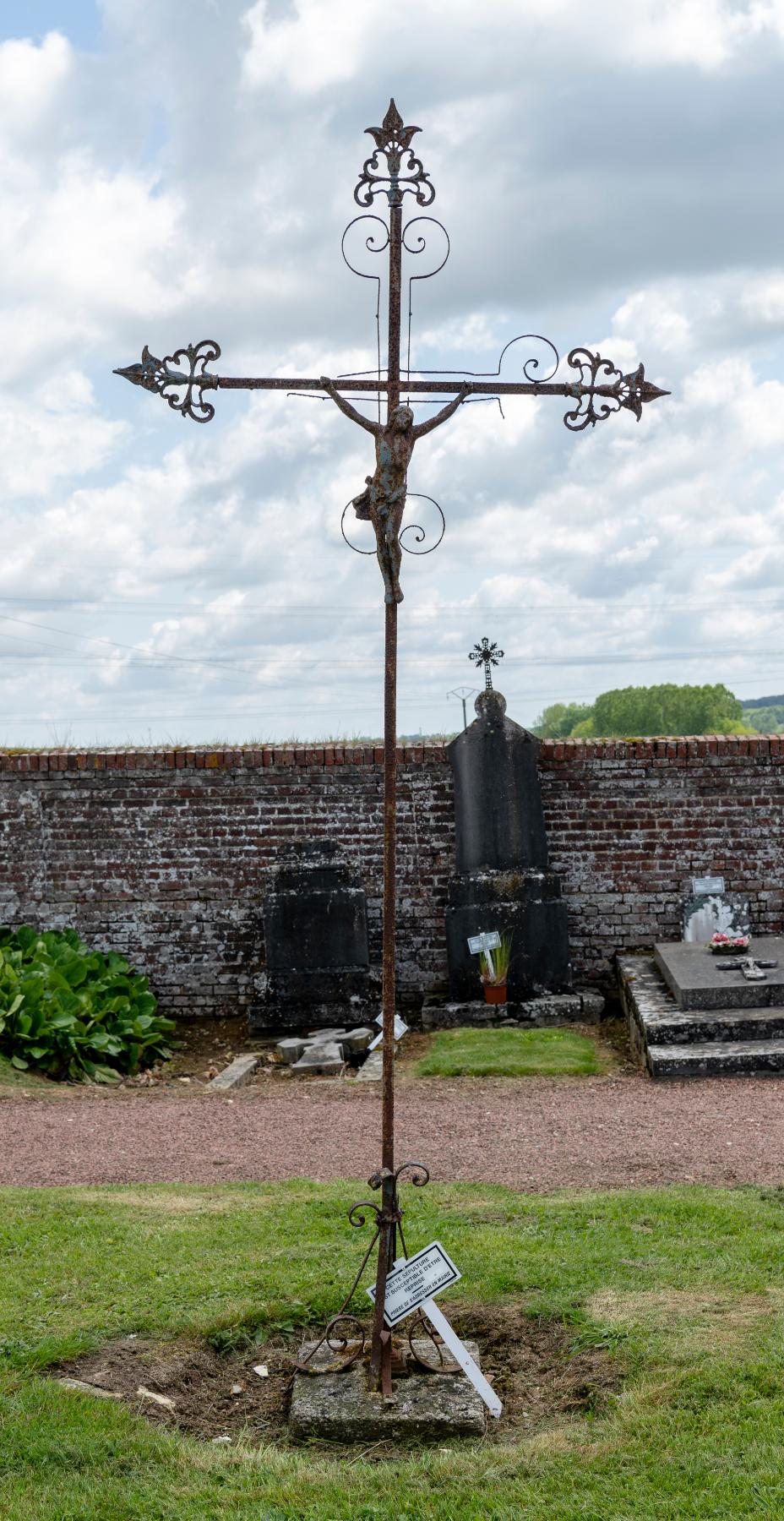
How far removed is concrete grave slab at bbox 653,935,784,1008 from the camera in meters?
9.36

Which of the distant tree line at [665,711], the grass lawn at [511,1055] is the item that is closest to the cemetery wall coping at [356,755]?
the grass lawn at [511,1055]

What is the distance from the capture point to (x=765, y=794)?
1184cm

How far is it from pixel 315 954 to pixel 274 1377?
23.0ft

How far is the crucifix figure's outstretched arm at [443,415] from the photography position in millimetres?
4234

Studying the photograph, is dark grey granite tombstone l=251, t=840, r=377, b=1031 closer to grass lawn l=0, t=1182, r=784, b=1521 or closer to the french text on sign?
grass lawn l=0, t=1182, r=784, b=1521

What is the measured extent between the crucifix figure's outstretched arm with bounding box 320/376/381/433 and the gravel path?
3.67 m

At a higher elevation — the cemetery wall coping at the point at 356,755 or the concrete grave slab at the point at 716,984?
the cemetery wall coping at the point at 356,755

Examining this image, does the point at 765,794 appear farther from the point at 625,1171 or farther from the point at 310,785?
the point at 625,1171

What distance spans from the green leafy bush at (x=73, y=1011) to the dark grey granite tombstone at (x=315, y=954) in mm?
980

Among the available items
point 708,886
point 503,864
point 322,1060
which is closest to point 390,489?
point 322,1060

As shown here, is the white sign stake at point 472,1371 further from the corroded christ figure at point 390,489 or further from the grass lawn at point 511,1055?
the grass lawn at point 511,1055

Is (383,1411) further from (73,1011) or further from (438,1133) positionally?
(73,1011)

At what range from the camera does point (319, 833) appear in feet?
39.3

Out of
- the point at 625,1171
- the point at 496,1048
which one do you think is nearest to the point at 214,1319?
the point at 625,1171
